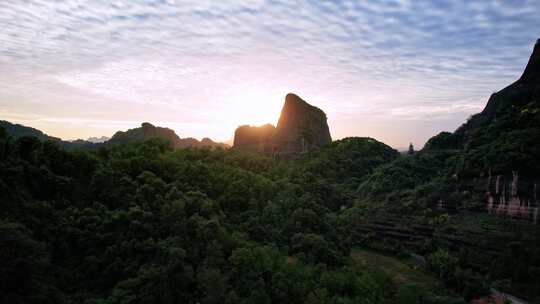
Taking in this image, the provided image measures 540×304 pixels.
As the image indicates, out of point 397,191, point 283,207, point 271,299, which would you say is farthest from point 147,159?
point 397,191

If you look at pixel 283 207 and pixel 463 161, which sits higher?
pixel 463 161

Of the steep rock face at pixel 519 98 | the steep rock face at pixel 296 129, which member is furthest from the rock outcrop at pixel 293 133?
the steep rock face at pixel 519 98

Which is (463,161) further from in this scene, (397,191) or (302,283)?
(302,283)

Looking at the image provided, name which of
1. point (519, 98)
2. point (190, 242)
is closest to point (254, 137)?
point (519, 98)

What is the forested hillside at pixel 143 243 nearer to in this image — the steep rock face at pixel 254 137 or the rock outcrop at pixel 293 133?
the rock outcrop at pixel 293 133

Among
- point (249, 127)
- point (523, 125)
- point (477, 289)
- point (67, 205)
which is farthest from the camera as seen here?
point (249, 127)

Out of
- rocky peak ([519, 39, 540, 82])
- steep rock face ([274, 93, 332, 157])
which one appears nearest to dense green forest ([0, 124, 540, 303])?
rocky peak ([519, 39, 540, 82])

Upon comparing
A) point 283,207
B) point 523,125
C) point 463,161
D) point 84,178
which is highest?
point 523,125
